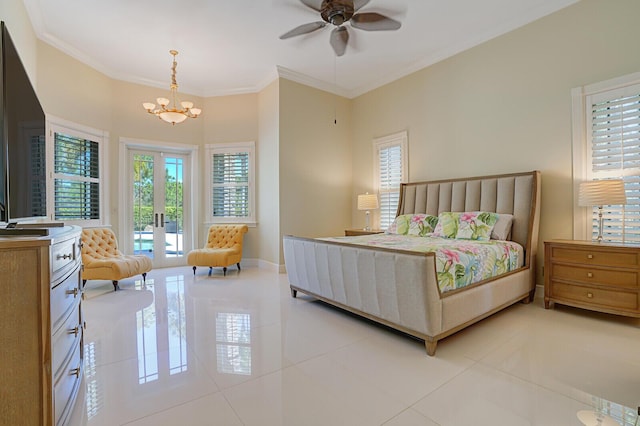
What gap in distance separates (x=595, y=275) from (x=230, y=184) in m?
5.64

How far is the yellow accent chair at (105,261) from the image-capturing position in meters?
4.21

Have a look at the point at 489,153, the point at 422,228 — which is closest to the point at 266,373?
the point at 422,228

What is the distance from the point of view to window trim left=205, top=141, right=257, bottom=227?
19.9 feet

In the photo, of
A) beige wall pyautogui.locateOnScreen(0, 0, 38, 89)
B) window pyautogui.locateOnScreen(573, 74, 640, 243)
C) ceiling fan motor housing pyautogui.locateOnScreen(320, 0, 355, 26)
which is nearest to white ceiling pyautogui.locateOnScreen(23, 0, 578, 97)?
beige wall pyautogui.locateOnScreen(0, 0, 38, 89)

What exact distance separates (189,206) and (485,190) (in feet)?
17.3

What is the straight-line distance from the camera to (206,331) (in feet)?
9.48

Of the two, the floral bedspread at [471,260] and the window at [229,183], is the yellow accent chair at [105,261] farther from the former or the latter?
the floral bedspread at [471,260]

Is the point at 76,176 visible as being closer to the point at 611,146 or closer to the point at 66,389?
the point at 66,389

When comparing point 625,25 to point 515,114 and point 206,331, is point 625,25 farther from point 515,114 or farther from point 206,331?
point 206,331

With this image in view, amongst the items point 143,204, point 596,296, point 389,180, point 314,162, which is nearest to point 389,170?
point 389,180

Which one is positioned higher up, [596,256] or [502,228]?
[502,228]

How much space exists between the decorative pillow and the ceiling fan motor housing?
9.61 ft

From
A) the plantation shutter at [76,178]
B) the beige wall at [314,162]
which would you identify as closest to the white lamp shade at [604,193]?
the beige wall at [314,162]

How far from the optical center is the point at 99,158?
17.0 feet
